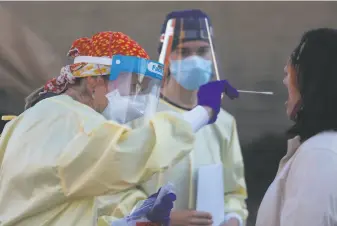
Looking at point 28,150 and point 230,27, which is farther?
point 230,27

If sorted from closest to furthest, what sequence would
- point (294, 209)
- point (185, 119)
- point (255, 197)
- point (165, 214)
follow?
point (294, 209) → point (165, 214) → point (185, 119) → point (255, 197)

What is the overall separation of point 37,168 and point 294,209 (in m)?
0.59

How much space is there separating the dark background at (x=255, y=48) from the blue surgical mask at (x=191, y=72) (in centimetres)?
28

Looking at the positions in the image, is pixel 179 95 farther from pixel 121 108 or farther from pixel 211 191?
pixel 121 108

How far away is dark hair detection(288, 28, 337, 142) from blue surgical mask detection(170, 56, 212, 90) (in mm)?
864

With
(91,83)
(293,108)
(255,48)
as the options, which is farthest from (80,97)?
(255,48)

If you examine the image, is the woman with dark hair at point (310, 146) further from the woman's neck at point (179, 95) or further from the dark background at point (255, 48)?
the dark background at point (255, 48)

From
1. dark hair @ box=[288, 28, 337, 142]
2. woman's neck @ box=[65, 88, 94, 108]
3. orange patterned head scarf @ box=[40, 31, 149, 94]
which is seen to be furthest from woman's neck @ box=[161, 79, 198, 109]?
dark hair @ box=[288, 28, 337, 142]

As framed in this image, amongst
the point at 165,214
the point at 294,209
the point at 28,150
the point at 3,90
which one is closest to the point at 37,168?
the point at 28,150

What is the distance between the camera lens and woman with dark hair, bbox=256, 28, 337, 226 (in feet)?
3.27

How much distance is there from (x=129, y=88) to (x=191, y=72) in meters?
0.58

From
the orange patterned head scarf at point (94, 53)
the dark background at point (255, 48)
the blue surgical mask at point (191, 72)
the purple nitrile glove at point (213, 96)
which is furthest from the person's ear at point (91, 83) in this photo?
A: the dark background at point (255, 48)

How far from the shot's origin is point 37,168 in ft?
4.15

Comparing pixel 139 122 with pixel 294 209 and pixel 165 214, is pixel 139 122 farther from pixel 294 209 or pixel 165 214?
pixel 294 209
